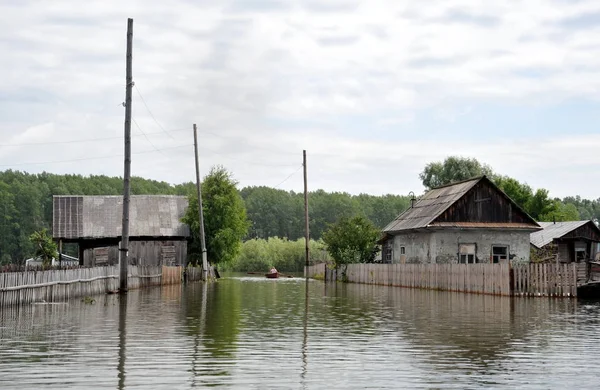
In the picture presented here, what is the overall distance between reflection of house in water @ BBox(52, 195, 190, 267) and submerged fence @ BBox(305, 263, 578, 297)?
18.6 meters

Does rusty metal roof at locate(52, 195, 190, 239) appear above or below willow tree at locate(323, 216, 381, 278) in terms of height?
above

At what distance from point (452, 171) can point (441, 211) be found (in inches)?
2236

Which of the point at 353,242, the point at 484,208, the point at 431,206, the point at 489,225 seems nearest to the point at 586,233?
the point at 431,206

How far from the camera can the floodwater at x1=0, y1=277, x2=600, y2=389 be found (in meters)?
12.5

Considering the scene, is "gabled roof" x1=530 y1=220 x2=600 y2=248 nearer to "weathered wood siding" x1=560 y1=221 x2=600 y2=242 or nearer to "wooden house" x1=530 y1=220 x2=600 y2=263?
"wooden house" x1=530 y1=220 x2=600 y2=263

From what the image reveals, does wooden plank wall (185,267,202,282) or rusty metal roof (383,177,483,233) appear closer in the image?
rusty metal roof (383,177,483,233)

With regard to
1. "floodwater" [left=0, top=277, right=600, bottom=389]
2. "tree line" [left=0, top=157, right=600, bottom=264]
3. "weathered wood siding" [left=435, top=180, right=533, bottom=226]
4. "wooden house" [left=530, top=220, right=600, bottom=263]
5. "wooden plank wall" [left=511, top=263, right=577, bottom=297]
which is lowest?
"floodwater" [left=0, top=277, right=600, bottom=389]

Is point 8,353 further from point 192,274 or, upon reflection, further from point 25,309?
point 192,274

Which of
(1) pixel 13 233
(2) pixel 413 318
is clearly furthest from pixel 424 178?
(2) pixel 413 318

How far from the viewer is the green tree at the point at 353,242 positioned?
64.8 meters

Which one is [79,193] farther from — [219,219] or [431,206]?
[431,206]

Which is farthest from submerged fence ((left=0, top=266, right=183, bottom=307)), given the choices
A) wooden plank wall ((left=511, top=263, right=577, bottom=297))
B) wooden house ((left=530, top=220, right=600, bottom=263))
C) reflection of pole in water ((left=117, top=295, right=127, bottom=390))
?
wooden house ((left=530, top=220, right=600, bottom=263))

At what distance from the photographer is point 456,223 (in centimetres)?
5144

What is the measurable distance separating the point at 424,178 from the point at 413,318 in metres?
88.2
